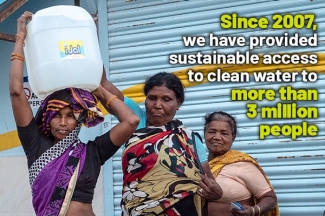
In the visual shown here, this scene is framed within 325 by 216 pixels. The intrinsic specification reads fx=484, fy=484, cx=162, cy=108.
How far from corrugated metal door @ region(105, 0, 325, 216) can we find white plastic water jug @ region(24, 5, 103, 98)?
1.88 meters

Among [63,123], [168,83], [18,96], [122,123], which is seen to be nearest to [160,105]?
[168,83]

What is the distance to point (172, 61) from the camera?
423 centimetres

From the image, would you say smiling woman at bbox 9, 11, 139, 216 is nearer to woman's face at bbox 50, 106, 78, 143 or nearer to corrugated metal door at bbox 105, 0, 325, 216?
woman's face at bbox 50, 106, 78, 143

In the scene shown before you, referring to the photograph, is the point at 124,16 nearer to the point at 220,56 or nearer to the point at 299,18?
the point at 220,56

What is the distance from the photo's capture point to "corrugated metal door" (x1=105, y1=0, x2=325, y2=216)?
3.69 metres

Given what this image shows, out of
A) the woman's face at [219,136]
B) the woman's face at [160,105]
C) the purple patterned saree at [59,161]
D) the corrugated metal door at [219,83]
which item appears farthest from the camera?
the corrugated metal door at [219,83]

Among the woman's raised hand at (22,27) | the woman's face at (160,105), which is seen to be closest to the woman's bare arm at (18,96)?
the woman's raised hand at (22,27)

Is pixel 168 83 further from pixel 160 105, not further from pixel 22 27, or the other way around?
pixel 22 27

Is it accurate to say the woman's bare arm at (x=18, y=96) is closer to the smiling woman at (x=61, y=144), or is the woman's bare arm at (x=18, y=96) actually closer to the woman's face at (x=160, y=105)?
the smiling woman at (x=61, y=144)

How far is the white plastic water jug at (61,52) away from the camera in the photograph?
2238 mm

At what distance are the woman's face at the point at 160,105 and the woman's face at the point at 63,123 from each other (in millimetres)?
452

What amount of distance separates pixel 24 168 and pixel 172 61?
75.6 inches

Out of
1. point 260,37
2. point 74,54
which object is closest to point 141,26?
point 260,37

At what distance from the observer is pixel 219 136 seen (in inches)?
122
